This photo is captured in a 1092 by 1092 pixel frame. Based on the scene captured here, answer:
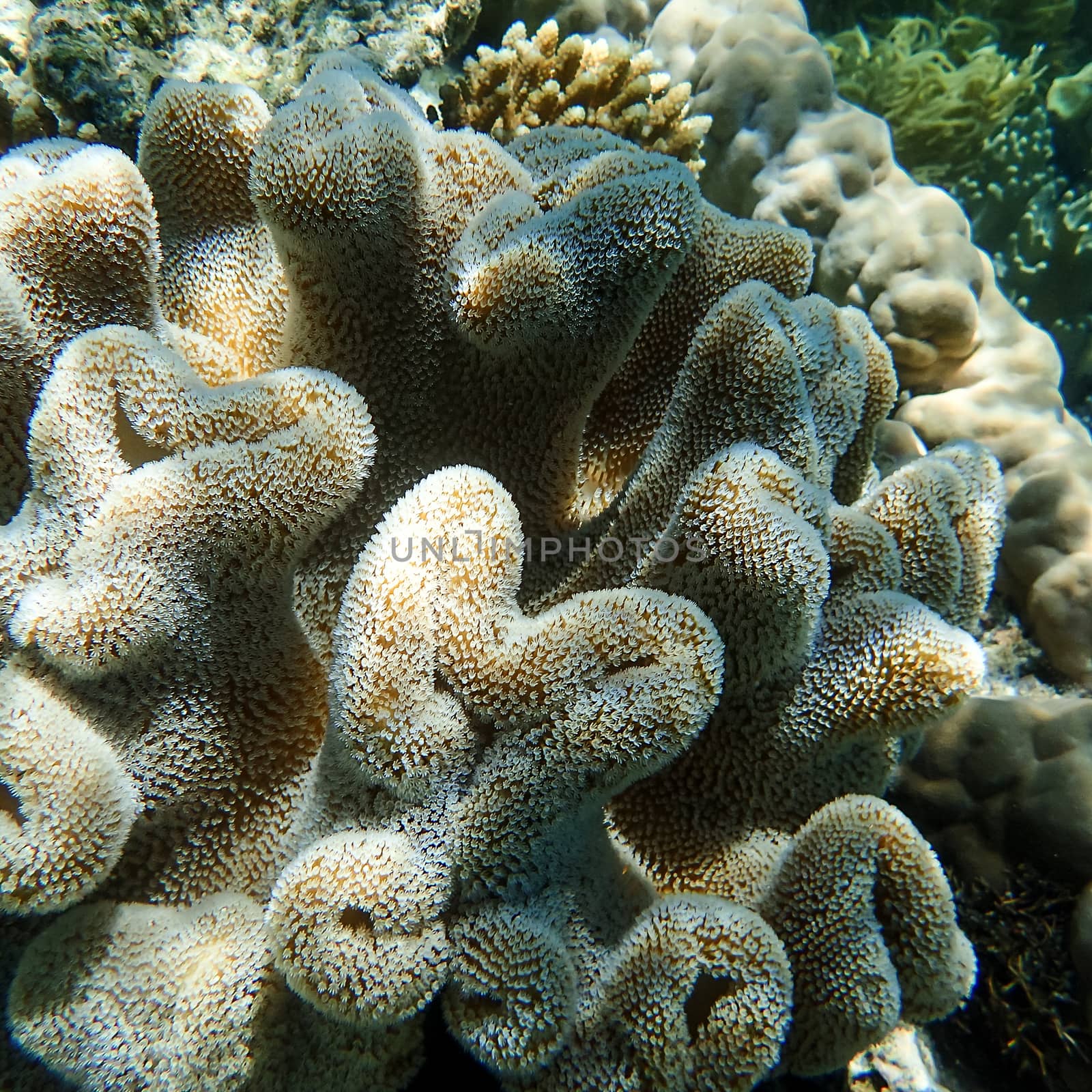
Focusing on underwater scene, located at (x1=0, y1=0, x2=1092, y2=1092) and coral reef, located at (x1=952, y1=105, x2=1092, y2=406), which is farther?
coral reef, located at (x1=952, y1=105, x2=1092, y2=406)

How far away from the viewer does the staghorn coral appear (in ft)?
8.08

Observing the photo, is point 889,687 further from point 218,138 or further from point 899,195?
point 899,195

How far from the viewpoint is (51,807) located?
110 centimetres

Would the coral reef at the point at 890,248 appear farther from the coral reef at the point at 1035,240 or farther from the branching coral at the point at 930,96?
the coral reef at the point at 1035,240

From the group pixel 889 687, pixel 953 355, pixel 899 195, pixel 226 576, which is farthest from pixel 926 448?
pixel 226 576

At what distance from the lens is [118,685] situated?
48.1 inches

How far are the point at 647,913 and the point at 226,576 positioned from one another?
0.91 meters

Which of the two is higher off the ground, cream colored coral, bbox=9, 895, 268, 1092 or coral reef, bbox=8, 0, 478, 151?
coral reef, bbox=8, 0, 478, 151

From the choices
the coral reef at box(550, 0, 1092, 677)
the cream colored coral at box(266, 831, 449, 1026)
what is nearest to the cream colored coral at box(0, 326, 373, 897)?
the cream colored coral at box(266, 831, 449, 1026)

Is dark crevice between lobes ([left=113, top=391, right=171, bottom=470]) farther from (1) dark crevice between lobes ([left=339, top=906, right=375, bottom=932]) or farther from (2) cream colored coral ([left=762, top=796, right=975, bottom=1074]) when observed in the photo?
(2) cream colored coral ([left=762, top=796, right=975, bottom=1074])

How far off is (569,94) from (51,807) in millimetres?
2678

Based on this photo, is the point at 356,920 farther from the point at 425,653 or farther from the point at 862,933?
the point at 862,933

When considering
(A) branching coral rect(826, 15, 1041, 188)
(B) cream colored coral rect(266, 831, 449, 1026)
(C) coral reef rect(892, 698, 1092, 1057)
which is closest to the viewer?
(B) cream colored coral rect(266, 831, 449, 1026)

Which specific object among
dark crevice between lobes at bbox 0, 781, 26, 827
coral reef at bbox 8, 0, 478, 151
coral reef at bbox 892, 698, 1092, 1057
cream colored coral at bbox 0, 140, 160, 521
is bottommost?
coral reef at bbox 892, 698, 1092, 1057
